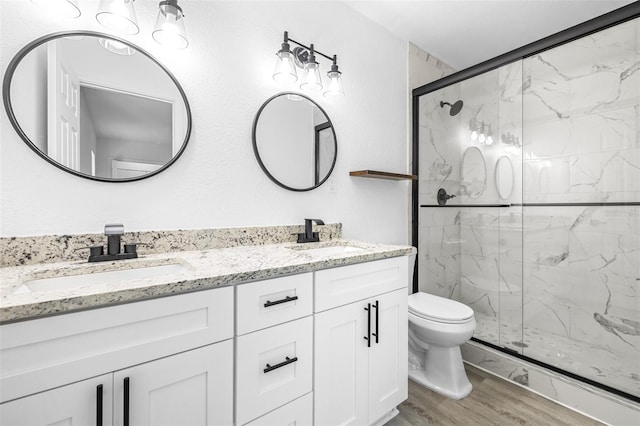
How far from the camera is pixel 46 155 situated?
1089mm

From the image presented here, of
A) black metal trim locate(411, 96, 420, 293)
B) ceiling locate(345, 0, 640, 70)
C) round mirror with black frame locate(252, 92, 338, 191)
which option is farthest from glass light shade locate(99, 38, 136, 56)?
black metal trim locate(411, 96, 420, 293)

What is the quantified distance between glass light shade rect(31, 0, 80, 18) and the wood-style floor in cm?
228

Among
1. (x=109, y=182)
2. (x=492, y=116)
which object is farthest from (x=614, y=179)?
(x=109, y=182)

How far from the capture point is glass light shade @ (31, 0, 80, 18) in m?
1.04

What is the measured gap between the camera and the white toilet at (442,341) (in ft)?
5.66

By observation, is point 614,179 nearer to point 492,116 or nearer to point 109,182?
point 492,116

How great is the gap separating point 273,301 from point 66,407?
573 mm

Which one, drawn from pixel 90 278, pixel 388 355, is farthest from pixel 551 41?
pixel 90 278

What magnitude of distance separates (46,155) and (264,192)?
906mm

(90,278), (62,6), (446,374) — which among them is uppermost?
(62,6)

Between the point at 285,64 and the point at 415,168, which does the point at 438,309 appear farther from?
the point at 285,64

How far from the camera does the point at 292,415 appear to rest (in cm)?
109

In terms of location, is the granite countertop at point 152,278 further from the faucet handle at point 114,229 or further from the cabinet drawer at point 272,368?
the cabinet drawer at point 272,368

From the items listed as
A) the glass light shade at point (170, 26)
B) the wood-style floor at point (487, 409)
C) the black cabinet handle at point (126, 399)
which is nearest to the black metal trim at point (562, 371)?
the wood-style floor at point (487, 409)
